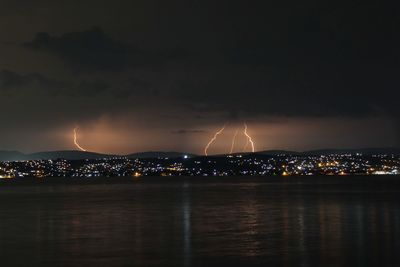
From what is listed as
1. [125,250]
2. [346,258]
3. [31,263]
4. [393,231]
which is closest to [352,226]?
[393,231]

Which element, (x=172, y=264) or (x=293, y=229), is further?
(x=293, y=229)

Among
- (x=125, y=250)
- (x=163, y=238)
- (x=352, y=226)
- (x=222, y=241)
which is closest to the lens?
(x=125, y=250)

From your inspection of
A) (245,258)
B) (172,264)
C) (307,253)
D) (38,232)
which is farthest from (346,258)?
(38,232)

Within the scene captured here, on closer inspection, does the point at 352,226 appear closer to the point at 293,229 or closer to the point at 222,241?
the point at 293,229

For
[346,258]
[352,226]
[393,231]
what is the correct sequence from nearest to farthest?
[346,258]
[393,231]
[352,226]

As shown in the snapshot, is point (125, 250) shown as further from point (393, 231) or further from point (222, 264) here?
point (393, 231)

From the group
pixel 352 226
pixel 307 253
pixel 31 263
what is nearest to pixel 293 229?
pixel 352 226

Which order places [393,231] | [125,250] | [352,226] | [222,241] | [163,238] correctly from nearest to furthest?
1. [125,250]
2. [222,241]
3. [163,238]
4. [393,231]
5. [352,226]

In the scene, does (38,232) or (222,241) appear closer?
(222,241)

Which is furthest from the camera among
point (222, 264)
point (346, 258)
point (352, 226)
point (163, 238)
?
point (352, 226)
